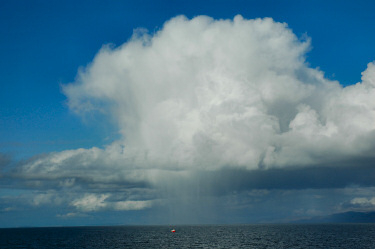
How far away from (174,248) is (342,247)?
94128 millimetres

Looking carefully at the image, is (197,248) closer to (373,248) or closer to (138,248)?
(138,248)

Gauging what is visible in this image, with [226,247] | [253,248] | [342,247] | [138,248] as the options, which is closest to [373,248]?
[342,247]

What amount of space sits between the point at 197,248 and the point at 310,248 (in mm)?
62247

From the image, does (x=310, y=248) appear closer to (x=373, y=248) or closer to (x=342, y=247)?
(x=342, y=247)

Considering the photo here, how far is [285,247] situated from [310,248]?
13.2 metres

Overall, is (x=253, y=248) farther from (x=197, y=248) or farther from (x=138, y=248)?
(x=138, y=248)

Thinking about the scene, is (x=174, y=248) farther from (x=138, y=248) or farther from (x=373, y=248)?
(x=373, y=248)

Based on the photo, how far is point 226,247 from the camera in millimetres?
199625

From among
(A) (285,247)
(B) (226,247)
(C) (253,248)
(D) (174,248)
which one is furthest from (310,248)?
(D) (174,248)

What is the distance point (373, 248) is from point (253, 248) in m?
64.5

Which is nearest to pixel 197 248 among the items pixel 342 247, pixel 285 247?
pixel 285 247

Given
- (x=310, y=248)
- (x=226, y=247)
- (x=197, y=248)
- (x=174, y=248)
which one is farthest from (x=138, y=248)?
(x=310, y=248)

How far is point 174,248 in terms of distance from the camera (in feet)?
650

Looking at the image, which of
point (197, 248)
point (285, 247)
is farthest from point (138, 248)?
point (285, 247)
